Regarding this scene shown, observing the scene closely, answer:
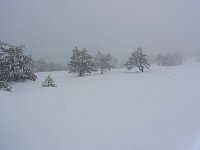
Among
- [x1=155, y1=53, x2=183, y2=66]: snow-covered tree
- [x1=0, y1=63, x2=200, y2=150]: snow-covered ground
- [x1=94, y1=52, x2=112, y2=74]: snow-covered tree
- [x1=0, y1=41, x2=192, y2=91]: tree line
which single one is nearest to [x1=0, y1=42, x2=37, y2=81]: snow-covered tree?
[x1=0, y1=41, x2=192, y2=91]: tree line

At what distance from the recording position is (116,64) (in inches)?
1797

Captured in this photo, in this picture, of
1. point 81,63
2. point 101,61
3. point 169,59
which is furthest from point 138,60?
point 169,59

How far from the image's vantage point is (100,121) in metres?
10.8

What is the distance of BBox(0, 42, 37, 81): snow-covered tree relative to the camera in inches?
760

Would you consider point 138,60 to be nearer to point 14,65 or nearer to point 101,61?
point 101,61

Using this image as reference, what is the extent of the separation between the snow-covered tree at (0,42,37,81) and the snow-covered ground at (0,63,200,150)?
6322 millimetres

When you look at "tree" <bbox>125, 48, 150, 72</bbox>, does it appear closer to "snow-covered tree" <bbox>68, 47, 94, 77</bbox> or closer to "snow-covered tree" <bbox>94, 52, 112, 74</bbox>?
"snow-covered tree" <bbox>94, 52, 112, 74</bbox>

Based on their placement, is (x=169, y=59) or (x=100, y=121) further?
(x=169, y=59)

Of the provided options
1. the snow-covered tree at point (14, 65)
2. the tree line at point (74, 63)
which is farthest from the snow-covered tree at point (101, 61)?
the snow-covered tree at point (14, 65)

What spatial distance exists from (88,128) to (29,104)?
139 inches

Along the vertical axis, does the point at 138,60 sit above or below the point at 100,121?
above

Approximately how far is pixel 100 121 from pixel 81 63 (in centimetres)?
1748

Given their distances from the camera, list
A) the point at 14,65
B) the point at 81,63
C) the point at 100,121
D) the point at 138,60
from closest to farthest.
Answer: the point at 100,121
the point at 14,65
the point at 81,63
the point at 138,60

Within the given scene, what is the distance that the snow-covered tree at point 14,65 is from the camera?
63.4 feet
